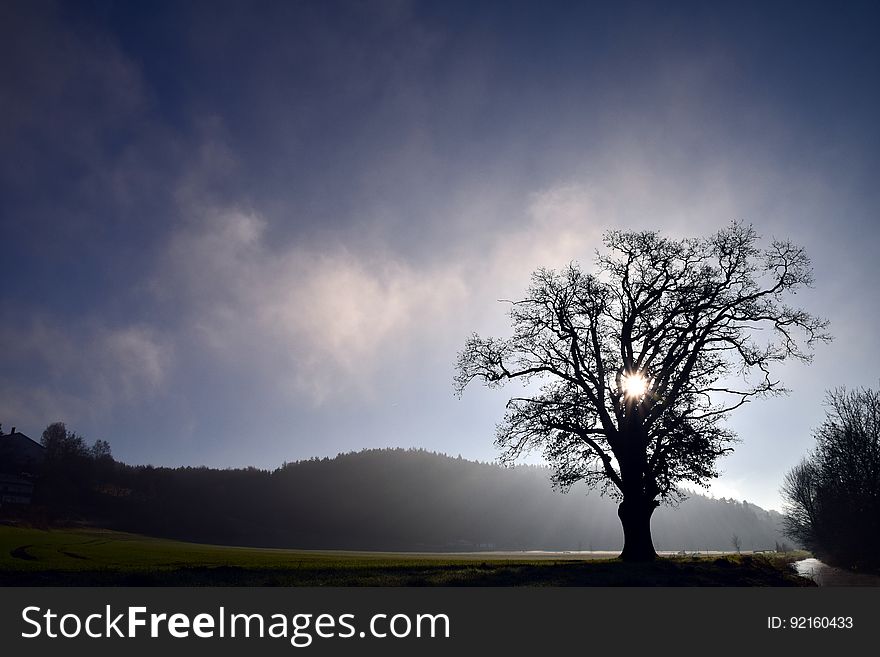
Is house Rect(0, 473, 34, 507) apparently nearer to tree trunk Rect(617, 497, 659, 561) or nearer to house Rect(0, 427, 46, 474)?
house Rect(0, 427, 46, 474)

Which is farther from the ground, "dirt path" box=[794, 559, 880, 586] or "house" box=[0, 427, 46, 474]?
"house" box=[0, 427, 46, 474]

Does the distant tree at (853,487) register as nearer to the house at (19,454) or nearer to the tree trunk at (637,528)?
the tree trunk at (637,528)

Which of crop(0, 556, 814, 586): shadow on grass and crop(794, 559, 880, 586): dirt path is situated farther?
crop(794, 559, 880, 586): dirt path

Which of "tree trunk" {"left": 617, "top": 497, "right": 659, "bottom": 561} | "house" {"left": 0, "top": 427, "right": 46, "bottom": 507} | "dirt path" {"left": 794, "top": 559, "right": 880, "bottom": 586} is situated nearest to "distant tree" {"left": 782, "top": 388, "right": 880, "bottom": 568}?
"dirt path" {"left": 794, "top": 559, "right": 880, "bottom": 586}

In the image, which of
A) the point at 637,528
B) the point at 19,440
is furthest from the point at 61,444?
the point at 637,528

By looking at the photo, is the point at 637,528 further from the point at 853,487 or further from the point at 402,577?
the point at 853,487

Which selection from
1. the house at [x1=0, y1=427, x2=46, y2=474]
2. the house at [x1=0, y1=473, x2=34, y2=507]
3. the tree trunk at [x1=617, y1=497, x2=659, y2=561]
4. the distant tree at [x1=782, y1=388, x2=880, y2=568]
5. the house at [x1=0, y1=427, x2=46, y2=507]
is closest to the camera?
the tree trunk at [x1=617, y1=497, x2=659, y2=561]

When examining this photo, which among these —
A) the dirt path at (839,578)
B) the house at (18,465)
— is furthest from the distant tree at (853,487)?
the house at (18,465)

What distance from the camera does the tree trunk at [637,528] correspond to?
2644cm

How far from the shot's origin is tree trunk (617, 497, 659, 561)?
26438mm

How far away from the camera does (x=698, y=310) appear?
29.1 m
